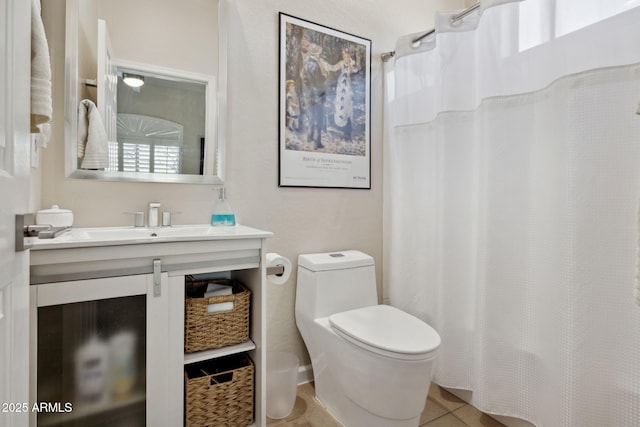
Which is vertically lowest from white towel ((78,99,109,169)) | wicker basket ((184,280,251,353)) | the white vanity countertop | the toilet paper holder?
wicker basket ((184,280,251,353))

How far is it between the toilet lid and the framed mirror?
936mm

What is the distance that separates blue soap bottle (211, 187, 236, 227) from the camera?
156 centimetres

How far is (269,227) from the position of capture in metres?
1.78

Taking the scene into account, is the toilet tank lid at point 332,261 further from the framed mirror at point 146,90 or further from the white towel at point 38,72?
the white towel at point 38,72

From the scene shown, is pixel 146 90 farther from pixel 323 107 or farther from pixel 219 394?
pixel 219 394

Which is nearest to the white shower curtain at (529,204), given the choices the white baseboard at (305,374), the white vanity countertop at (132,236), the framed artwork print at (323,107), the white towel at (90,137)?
the framed artwork print at (323,107)

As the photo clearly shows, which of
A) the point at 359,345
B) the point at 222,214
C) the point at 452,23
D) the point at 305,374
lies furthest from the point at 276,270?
the point at 452,23

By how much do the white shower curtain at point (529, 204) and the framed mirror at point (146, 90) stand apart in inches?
43.1

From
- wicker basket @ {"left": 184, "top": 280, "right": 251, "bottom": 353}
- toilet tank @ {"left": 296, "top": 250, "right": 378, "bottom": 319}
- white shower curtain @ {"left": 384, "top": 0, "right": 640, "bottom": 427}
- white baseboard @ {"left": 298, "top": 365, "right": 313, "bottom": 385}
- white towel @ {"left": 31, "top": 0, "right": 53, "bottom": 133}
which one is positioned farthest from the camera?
white baseboard @ {"left": 298, "top": 365, "right": 313, "bottom": 385}

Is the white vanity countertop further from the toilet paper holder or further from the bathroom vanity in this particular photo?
the toilet paper holder

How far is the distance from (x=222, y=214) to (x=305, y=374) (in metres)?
1.07

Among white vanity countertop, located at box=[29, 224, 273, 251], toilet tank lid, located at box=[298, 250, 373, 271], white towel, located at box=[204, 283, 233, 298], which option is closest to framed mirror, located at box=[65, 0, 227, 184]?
white vanity countertop, located at box=[29, 224, 273, 251]

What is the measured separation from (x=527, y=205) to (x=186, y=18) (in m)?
1.77

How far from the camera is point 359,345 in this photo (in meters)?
1.38
